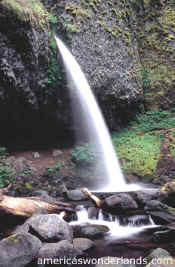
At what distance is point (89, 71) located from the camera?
10.5 metres

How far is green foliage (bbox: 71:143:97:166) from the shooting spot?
9539 millimetres

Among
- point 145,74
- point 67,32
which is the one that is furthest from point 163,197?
point 145,74

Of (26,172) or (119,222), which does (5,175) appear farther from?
(119,222)

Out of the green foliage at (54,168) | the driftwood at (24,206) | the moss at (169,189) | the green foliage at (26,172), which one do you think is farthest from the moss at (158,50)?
the driftwood at (24,206)

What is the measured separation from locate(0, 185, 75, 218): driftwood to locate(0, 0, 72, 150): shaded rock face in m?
4.23

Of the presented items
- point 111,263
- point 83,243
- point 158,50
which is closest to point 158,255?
point 111,263

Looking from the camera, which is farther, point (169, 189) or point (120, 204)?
point (169, 189)

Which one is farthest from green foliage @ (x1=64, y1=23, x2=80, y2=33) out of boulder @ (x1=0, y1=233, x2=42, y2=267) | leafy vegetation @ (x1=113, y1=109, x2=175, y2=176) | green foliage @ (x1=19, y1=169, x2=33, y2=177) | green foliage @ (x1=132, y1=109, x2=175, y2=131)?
boulder @ (x1=0, y1=233, x2=42, y2=267)

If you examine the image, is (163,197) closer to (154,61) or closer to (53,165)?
(53,165)

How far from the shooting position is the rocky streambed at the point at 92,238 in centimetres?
349

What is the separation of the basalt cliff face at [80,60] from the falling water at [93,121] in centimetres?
37

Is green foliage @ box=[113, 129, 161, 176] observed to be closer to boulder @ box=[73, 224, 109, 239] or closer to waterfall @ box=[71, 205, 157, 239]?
waterfall @ box=[71, 205, 157, 239]

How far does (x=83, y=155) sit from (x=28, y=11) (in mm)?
5407

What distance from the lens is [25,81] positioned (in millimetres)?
8391
